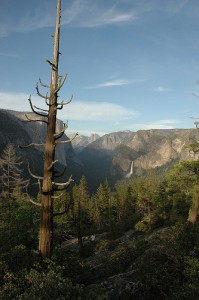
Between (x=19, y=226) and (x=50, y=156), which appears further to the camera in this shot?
(x=19, y=226)

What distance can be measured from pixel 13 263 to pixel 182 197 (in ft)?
47.9

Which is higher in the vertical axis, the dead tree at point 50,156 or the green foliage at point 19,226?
the dead tree at point 50,156

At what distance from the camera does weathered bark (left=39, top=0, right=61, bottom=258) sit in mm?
10188

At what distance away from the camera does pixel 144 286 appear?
926 cm

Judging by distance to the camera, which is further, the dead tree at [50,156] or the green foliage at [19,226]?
the green foliage at [19,226]

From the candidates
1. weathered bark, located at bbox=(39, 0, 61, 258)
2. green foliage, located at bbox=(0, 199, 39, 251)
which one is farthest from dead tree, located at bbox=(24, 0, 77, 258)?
green foliage, located at bbox=(0, 199, 39, 251)

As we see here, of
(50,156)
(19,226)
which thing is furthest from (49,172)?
(19,226)

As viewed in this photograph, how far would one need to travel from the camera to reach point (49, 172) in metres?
10.6

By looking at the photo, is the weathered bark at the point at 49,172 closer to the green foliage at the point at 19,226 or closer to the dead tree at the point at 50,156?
the dead tree at the point at 50,156

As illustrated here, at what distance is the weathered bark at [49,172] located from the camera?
10188mm

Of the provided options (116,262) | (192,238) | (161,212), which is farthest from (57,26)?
(161,212)

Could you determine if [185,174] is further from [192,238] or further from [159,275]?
[159,275]

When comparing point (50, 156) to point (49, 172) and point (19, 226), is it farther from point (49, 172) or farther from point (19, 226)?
point (19, 226)

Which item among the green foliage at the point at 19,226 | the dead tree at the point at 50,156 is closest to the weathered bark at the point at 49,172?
the dead tree at the point at 50,156
